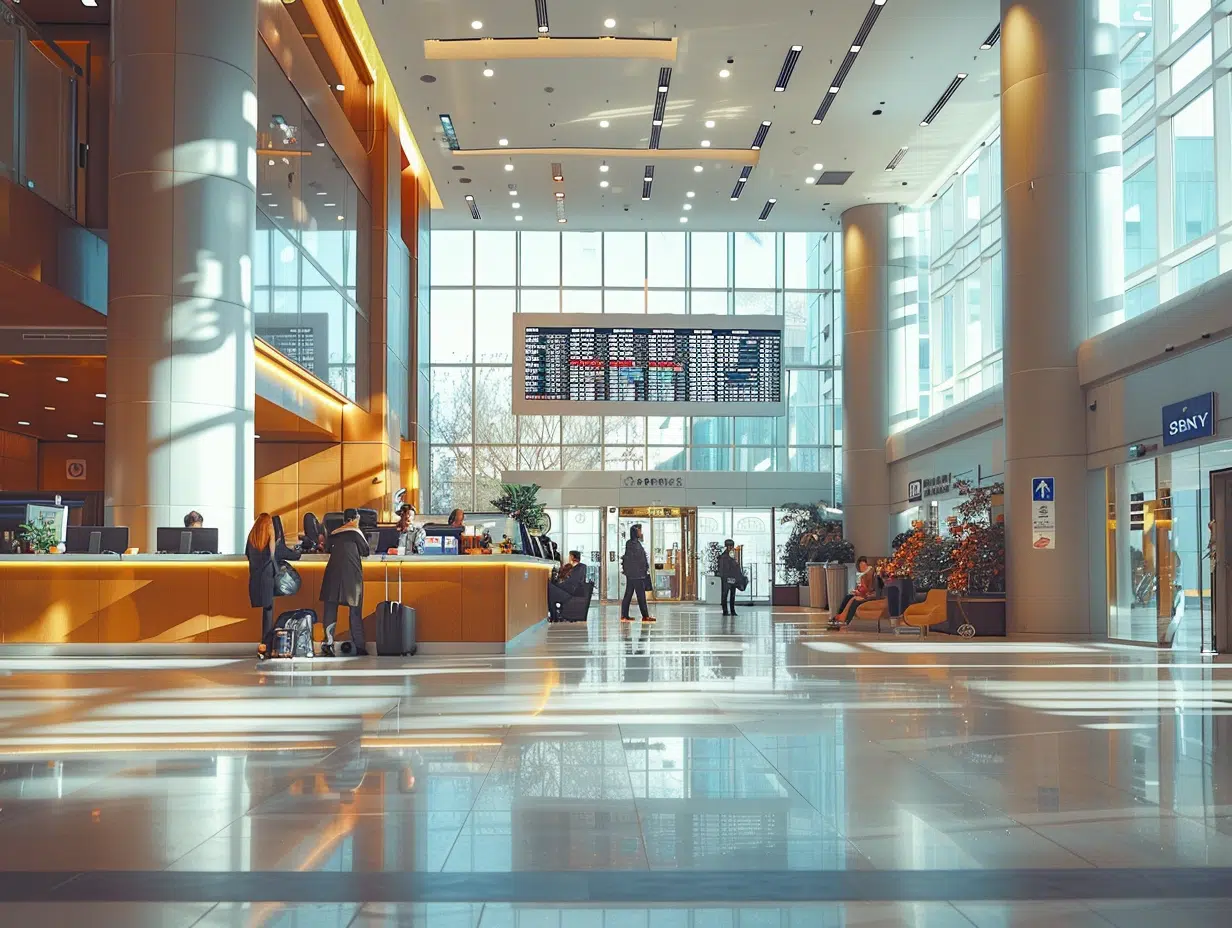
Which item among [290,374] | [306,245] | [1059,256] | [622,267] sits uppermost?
[622,267]

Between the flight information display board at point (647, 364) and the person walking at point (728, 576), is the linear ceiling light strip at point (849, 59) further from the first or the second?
the person walking at point (728, 576)

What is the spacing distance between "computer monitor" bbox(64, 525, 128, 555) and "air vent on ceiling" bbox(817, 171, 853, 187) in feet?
51.7

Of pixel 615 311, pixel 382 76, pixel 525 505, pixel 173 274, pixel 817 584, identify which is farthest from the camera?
pixel 615 311

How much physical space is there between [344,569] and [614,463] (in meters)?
19.0

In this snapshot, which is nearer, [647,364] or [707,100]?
[707,100]

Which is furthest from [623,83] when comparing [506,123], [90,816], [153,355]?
[90,816]

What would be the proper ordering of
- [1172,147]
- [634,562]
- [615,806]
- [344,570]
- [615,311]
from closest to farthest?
1. [615,806]
2. [344,570]
3. [1172,147]
4. [634,562]
5. [615,311]

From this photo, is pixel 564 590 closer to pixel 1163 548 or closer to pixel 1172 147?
pixel 1163 548

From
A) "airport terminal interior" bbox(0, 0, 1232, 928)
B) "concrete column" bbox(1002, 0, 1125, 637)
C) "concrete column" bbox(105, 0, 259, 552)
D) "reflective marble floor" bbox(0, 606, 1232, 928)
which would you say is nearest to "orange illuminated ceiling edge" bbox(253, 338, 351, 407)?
"airport terminal interior" bbox(0, 0, 1232, 928)

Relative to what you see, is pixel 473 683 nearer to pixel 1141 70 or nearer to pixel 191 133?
pixel 191 133

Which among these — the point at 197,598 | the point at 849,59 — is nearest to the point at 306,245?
the point at 197,598

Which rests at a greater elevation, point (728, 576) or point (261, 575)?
point (261, 575)

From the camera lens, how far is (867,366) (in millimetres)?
25438

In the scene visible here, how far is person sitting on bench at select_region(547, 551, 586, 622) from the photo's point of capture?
19.3 m
